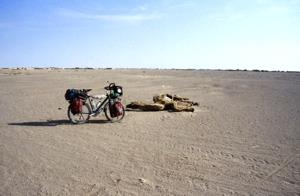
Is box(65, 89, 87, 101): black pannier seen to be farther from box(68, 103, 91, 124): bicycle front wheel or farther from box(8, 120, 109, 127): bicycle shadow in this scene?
box(8, 120, 109, 127): bicycle shadow

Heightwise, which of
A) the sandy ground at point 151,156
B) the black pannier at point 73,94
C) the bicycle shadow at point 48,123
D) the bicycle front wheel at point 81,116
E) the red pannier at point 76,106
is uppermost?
the black pannier at point 73,94

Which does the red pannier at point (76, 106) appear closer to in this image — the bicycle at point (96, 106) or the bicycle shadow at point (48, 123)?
the bicycle at point (96, 106)

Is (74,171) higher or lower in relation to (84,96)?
lower

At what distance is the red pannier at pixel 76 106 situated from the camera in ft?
34.3

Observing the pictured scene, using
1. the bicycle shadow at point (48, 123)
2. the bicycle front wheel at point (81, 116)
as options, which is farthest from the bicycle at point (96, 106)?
the bicycle shadow at point (48, 123)

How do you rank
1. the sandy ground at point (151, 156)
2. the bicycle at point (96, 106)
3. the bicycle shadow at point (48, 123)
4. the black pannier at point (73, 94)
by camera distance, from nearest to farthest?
the sandy ground at point (151, 156), the black pannier at point (73, 94), the bicycle at point (96, 106), the bicycle shadow at point (48, 123)

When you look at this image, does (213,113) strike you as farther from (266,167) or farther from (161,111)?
(266,167)

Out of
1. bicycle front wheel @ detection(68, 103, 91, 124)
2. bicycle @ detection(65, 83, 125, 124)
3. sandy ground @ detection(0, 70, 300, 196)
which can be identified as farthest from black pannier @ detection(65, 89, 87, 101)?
sandy ground @ detection(0, 70, 300, 196)

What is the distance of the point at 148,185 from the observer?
18.6 feet

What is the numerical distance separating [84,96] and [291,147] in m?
5.63

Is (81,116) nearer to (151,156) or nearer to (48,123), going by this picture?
(48,123)

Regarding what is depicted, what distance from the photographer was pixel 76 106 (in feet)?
34.3

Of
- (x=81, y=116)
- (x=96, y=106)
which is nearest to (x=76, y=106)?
(x=81, y=116)

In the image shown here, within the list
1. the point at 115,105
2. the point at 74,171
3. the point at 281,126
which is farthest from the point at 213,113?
the point at 74,171
